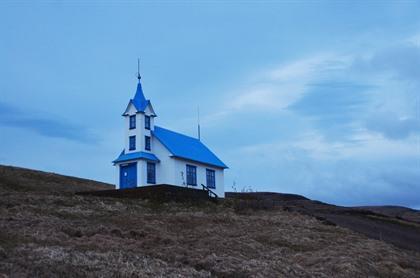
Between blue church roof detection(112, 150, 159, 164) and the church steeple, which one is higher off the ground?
the church steeple

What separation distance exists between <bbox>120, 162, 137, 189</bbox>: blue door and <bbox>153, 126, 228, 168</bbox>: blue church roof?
106 inches

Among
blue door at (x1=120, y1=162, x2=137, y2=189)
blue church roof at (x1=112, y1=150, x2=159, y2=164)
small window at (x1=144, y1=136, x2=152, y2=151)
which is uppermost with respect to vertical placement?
small window at (x1=144, y1=136, x2=152, y2=151)

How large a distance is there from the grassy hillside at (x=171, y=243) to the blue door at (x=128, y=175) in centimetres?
680

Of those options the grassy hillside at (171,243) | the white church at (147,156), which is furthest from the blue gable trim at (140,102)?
the grassy hillside at (171,243)

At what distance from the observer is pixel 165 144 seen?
1599 inches

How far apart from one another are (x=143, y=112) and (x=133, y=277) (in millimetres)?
26591

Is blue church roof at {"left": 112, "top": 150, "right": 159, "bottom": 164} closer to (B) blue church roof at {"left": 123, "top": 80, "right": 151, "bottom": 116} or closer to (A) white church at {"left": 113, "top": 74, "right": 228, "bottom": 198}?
(A) white church at {"left": 113, "top": 74, "right": 228, "bottom": 198}

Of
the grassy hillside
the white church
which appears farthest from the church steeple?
the grassy hillside

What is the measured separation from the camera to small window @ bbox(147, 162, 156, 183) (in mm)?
40406

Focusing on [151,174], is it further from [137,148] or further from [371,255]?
[371,255]

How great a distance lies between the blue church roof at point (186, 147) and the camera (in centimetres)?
4110

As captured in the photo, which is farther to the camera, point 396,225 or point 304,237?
point 396,225

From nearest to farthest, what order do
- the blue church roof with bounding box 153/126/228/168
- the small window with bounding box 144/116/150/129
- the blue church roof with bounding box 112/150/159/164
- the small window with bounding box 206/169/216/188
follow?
1. the blue church roof with bounding box 112/150/159/164
2. the small window with bounding box 144/116/150/129
3. the blue church roof with bounding box 153/126/228/168
4. the small window with bounding box 206/169/216/188

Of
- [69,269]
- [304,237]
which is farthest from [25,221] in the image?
[304,237]
